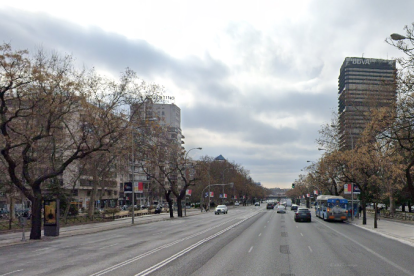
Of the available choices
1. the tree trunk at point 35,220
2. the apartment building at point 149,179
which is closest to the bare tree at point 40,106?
the tree trunk at point 35,220

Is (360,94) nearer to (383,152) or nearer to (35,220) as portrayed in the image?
(383,152)

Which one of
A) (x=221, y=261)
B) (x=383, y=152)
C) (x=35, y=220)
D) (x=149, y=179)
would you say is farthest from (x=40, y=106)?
(x=149, y=179)

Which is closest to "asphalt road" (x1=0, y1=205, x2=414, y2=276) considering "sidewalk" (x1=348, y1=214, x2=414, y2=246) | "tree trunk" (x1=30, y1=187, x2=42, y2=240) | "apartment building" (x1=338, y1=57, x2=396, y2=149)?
"sidewalk" (x1=348, y1=214, x2=414, y2=246)

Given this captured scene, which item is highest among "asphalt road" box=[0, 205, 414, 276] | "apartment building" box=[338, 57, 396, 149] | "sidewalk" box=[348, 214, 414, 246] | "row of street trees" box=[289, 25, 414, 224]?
"apartment building" box=[338, 57, 396, 149]

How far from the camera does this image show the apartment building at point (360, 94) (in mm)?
30297

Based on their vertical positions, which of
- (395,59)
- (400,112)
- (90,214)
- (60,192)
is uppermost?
(395,59)

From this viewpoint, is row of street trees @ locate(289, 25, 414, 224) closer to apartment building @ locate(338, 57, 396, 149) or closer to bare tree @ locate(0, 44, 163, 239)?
apartment building @ locate(338, 57, 396, 149)

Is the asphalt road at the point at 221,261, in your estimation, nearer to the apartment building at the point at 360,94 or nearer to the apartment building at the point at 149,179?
the apartment building at the point at 360,94

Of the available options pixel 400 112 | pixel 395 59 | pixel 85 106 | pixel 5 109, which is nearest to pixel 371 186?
pixel 400 112

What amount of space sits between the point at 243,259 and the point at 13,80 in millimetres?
17792

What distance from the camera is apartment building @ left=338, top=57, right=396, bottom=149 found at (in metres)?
30.3

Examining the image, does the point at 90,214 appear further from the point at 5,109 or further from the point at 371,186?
the point at 371,186

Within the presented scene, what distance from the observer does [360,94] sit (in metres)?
49.1

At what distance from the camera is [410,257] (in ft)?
52.5
